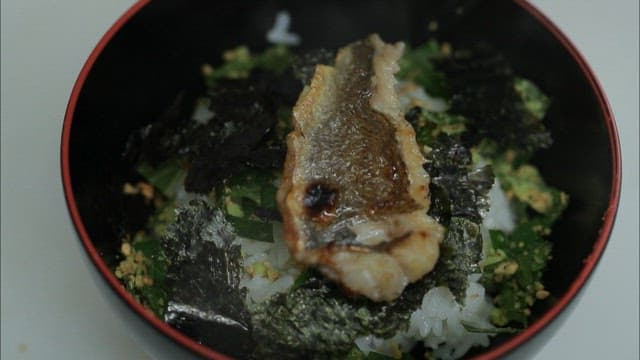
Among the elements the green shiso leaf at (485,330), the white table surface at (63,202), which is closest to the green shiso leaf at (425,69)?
the white table surface at (63,202)

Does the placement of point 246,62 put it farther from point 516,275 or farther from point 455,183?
point 516,275

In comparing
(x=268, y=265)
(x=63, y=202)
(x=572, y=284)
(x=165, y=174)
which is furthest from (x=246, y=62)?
(x=572, y=284)

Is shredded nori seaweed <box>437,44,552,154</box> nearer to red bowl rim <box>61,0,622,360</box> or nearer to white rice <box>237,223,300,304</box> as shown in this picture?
red bowl rim <box>61,0,622,360</box>

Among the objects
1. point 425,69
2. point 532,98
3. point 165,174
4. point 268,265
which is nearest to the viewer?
point 268,265

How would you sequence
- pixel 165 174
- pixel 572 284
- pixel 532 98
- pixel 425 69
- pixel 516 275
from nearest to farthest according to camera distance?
pixel 572 284 → pixel 516 275 → pixel 165 174 → pixel 532 98 → pixel 425 69

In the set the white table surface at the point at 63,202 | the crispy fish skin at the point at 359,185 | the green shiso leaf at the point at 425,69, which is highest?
the crispy fish skin at the point at 359,185

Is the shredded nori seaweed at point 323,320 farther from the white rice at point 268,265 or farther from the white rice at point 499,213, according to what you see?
the white rice at point 499,213
